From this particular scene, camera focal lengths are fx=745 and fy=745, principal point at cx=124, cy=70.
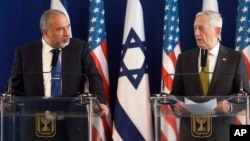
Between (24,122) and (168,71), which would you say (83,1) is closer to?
(168,71)

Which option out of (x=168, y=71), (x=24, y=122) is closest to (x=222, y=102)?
(x=24, y=122)

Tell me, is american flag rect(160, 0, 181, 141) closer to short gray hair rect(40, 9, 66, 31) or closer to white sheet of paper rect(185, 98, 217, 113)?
short gray hair rect(40, 9, 66, 31)

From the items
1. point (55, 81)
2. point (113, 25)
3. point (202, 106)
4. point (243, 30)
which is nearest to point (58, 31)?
point (55, 81)

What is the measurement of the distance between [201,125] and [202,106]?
0.13 m

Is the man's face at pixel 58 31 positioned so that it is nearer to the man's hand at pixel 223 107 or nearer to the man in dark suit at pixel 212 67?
the man in dark suit at pixel 212 67

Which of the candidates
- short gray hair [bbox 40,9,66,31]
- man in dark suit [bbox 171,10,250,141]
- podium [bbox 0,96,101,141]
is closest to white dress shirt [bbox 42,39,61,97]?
short gray hair [bbox 40,9,66,31]

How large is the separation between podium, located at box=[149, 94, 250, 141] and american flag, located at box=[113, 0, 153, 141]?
241cm

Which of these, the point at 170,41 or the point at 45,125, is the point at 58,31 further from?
the point at 170,41

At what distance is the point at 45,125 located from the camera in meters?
5.08

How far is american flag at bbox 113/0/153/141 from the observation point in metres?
7.63

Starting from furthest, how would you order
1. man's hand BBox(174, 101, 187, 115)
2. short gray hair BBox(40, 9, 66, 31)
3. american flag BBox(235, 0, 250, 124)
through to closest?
1. american flag BBox(235, 0, 250, 124)
2. short gray hair BBox(40, 9, 66, 31)
3. man's hand BBox(174, 101, 187, 115)

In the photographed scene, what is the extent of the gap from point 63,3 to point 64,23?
68.2 inches

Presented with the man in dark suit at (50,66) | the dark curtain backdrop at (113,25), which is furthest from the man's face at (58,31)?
the dark curtain backdrop at (113,25)

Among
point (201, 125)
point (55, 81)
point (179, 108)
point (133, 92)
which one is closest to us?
point (201, 125)
